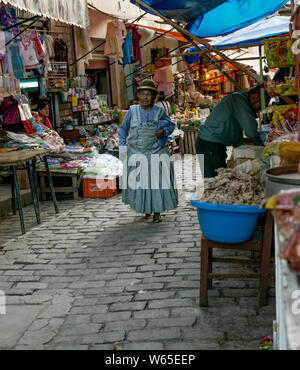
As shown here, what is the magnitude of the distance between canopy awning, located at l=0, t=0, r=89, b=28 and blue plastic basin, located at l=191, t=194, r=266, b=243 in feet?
11.5

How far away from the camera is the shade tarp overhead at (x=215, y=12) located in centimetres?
666

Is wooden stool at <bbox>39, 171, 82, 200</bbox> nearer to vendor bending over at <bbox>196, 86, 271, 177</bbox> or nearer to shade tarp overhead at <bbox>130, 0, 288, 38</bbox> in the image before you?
vendor bending over at <bbox>196, 86, 271, 177</bbox>

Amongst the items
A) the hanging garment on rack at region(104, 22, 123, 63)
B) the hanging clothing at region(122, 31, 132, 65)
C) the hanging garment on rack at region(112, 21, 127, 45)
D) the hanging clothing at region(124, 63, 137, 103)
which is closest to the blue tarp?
the hanging garment on rack at region(104, 22, 123, 63)

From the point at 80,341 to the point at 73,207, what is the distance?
5.10 m

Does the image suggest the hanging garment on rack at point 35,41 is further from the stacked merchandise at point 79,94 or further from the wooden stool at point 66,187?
the wooden stool at point 66,187

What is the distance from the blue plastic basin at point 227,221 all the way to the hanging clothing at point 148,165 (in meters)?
3.18

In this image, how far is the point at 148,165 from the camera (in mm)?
7039

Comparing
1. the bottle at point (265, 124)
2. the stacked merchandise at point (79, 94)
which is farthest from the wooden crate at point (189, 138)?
the bottle at point (265, 124)

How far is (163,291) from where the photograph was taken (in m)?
4.55

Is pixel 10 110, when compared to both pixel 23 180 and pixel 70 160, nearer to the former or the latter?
pixel 23 180

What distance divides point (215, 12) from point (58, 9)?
3152 mm

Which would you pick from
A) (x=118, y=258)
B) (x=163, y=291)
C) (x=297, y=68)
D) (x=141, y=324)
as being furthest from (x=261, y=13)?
(x=141, y=324)

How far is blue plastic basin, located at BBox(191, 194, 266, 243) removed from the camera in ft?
12.0

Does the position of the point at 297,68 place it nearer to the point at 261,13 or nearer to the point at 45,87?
the point at 261,13
